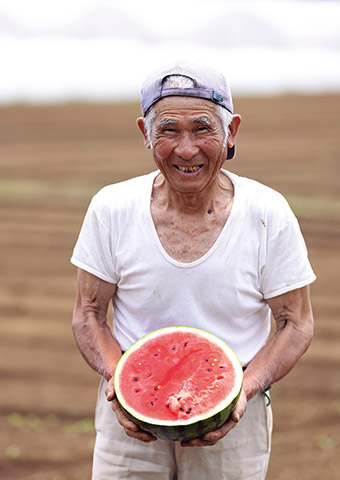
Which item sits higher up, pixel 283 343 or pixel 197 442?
pixel 283 343

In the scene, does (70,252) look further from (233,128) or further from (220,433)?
(220,433)

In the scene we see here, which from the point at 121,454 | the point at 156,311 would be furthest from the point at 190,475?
the point at 156,311

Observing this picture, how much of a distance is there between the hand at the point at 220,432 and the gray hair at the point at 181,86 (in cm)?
92

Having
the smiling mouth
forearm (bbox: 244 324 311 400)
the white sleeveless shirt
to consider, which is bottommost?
forearm (bbox: 244 324 311 400)

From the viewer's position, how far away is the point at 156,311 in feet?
9.67

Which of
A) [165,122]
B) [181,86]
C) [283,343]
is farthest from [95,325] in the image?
[181,86]

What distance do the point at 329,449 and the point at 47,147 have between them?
1133 centimetres

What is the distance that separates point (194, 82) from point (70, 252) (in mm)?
7038

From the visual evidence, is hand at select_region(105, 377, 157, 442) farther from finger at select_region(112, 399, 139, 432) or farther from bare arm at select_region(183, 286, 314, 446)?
bare arm at select_region(183, 286, 314, 446)

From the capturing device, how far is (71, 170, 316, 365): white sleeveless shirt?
9.39 ft

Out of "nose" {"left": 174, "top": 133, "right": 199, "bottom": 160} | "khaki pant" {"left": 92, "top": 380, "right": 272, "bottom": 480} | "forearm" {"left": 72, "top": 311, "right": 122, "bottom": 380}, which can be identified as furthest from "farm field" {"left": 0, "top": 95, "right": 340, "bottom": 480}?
"nose" {"left": 174, "top": 133, "right": 199, "bottom": 160}

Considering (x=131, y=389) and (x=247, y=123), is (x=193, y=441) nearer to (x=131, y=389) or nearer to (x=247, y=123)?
(x=131, y=389)

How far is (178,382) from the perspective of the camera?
289cm

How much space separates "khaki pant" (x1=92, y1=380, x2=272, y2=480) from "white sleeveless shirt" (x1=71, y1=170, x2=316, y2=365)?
26 cm
